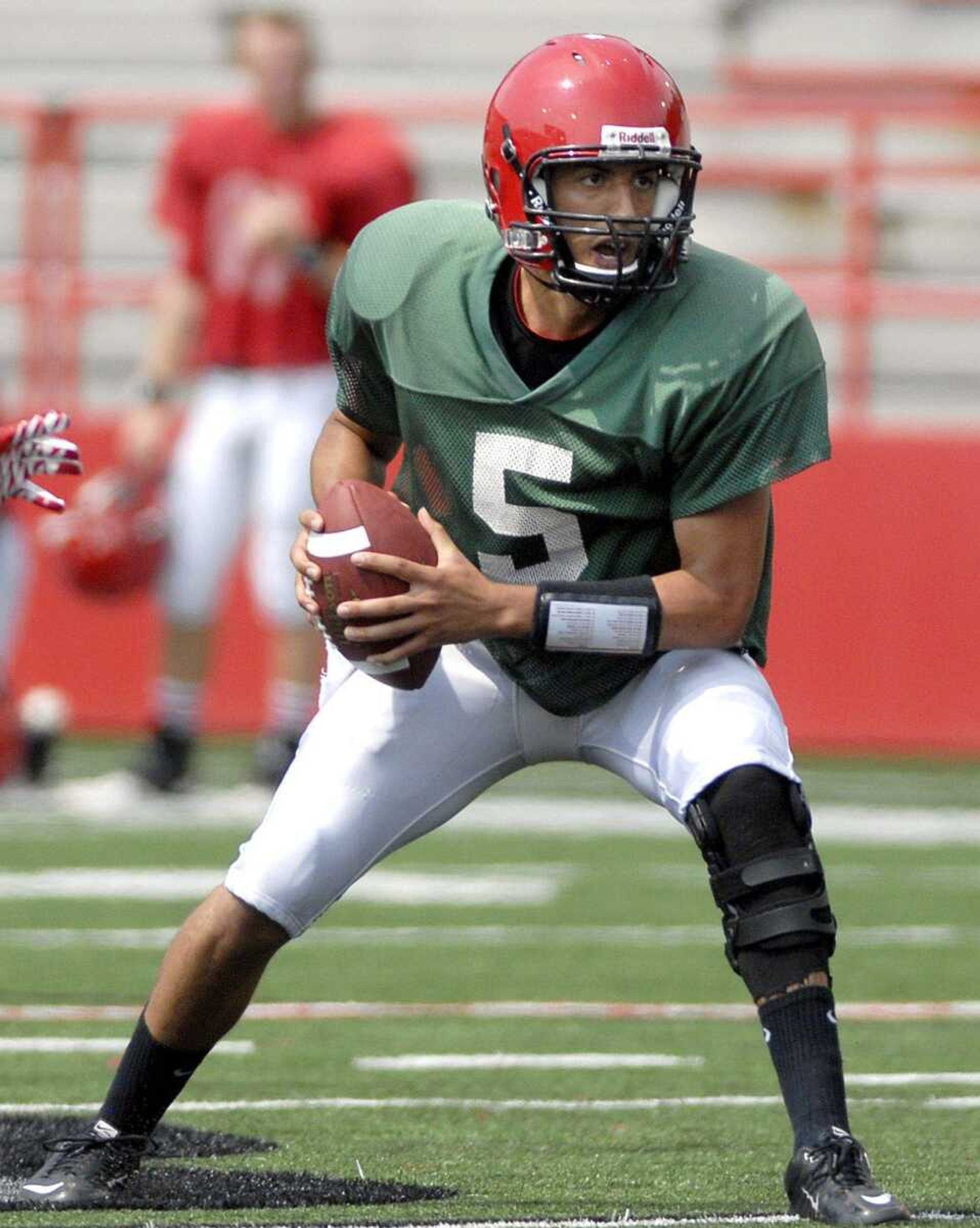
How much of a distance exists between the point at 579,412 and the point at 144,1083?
103 centimetres

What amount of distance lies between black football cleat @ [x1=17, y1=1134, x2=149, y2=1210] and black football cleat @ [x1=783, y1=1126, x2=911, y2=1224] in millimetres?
843

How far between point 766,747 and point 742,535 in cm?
28

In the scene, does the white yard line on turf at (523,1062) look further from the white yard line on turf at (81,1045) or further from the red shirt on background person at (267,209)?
the red shirt on background person at (267,209)

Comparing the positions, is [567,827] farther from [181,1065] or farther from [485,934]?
[181,1065]

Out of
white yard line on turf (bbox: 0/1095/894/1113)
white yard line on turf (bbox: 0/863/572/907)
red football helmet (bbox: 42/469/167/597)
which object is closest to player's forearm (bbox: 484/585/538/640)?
white yard line on turf (bbox: 0/1095/894/1113)

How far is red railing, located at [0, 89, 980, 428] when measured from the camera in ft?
32.0

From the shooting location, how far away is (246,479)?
7.79 m

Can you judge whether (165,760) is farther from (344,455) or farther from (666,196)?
(666,196)

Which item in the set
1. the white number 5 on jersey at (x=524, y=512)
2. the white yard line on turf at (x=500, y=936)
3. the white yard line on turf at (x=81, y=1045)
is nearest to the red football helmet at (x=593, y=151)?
the white number 5 on jersey at (x=524, y=512)

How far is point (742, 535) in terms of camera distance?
3.33 meters

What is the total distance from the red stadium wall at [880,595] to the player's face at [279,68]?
197 centimetres

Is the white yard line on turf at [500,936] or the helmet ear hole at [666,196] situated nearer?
the helmet ear hole at [666,196]

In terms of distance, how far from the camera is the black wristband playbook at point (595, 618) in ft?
10.8

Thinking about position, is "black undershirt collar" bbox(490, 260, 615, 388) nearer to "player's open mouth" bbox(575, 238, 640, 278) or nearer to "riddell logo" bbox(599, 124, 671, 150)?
"player's open mouth" bbox(575, 238, 640, 278)
